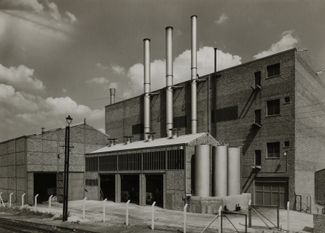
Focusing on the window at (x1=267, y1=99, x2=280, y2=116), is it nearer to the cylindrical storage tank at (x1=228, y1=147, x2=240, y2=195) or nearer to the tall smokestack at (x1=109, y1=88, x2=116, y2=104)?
the cylindrical storage tank at (x1=228, y1=147, x2=240, y2=195)

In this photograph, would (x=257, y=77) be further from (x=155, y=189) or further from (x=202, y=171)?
(x=155, y=189)

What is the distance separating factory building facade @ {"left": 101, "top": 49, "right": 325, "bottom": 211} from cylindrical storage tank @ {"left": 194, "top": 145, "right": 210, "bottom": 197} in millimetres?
7264

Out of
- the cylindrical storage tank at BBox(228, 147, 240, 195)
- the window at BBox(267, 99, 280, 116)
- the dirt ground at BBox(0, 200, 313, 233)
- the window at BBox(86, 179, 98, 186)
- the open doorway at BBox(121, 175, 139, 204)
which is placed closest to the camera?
the dirt ground at BBox(0, 200, 313, 233)

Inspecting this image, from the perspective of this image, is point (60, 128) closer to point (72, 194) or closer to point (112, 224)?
point (72, 194)

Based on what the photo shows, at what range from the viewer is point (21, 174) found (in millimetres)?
37250

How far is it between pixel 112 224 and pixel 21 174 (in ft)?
62.4

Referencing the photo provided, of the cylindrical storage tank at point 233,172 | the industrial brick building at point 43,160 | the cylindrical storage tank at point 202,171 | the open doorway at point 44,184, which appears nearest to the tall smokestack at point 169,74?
the industrial brick building at point 43,160

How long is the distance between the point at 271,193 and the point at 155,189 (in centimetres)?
1043

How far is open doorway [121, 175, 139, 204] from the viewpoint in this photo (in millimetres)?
35969

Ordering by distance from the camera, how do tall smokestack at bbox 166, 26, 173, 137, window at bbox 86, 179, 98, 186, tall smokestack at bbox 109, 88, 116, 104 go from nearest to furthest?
window at bbox 86, 179, 98, 186, tall smokestack at bbox 166, 26, 173, 137, tall smokestack at bbox 109, 88, 116, 104

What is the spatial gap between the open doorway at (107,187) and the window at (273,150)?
15.9 m

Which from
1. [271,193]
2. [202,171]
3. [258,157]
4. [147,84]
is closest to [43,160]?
[147,84]

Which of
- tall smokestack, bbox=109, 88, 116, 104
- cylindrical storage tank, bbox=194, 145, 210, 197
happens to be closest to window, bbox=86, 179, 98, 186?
cylindrical storage tank, bbox=194, 145, 210, 197

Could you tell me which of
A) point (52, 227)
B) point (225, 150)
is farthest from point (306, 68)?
point (52, 227)
